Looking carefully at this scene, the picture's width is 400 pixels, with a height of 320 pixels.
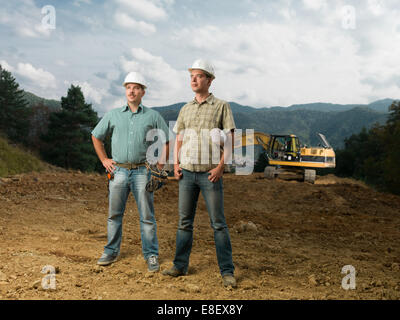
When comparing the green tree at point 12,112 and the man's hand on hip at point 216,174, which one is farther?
the green tree at point 12,112

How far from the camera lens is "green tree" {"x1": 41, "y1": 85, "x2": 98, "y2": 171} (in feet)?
103

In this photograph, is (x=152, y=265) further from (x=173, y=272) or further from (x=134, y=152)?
(x=134, y=152)

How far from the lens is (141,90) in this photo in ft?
13.2

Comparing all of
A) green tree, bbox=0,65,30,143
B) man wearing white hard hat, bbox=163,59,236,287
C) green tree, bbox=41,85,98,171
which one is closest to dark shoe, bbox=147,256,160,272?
man wearing white hard hat, bbox=163,59,236,287

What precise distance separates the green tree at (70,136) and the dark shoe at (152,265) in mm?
29195

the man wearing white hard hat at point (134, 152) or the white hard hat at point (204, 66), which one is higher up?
the white hard hat at point (204, 66)

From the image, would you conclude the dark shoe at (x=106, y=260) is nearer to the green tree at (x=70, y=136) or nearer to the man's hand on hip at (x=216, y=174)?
the man's hand on hip at (x=216, y=174)

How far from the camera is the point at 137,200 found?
4.05 meters

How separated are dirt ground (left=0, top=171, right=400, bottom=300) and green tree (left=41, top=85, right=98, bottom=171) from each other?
21.2 metres

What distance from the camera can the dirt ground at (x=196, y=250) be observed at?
3604mm

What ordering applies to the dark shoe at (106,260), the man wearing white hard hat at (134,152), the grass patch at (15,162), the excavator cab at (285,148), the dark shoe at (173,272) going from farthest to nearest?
the excavator cab at (285,148), the grass patch at (15,162), the dark shoe at (106,260), the man wearing white hard hat at (134,152), the dark shoe at (173,272)

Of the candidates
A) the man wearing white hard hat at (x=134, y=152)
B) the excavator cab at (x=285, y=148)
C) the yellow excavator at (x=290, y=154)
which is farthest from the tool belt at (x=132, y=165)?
the excavator cab at (x=285, y=148)

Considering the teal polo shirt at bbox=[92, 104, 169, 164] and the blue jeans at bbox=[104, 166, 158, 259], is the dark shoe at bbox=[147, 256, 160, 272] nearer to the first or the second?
the blue jeans at bbox=[104, 166, 158, 259]

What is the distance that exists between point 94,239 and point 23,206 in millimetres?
3338
